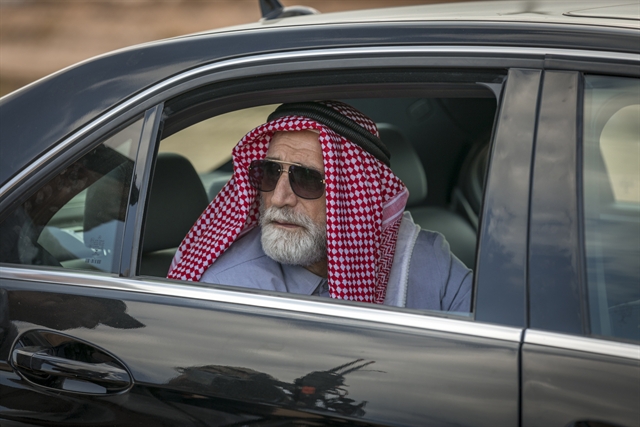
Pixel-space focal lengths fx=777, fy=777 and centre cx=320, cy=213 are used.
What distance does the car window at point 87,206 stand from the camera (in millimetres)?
1790

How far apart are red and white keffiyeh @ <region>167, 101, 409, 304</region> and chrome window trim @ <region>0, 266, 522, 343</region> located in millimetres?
500

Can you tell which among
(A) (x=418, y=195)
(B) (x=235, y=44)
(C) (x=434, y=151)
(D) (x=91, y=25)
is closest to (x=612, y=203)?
(B) (x=235, y=44)

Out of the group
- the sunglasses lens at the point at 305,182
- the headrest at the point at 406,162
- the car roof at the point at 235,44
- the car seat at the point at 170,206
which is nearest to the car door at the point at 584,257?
the car roof at the point at 235,44

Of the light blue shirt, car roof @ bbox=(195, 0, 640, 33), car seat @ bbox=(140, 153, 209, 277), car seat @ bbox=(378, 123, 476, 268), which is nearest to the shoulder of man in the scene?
the light blue shirt

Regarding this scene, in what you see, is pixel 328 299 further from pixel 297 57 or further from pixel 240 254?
pixel 240 254

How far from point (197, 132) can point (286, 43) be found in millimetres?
1744

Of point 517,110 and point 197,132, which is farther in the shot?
point 197,132

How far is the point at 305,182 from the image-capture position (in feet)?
7.79

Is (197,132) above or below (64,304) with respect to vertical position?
above

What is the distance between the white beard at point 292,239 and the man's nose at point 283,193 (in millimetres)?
24

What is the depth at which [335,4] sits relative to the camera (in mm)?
10141

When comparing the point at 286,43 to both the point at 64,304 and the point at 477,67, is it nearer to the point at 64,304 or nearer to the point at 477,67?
the point at 477,67

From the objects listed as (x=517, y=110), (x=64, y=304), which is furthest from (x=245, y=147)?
(x=517, y=110)

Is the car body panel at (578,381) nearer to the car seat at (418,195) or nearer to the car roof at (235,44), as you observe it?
the car roof at (235,44)
